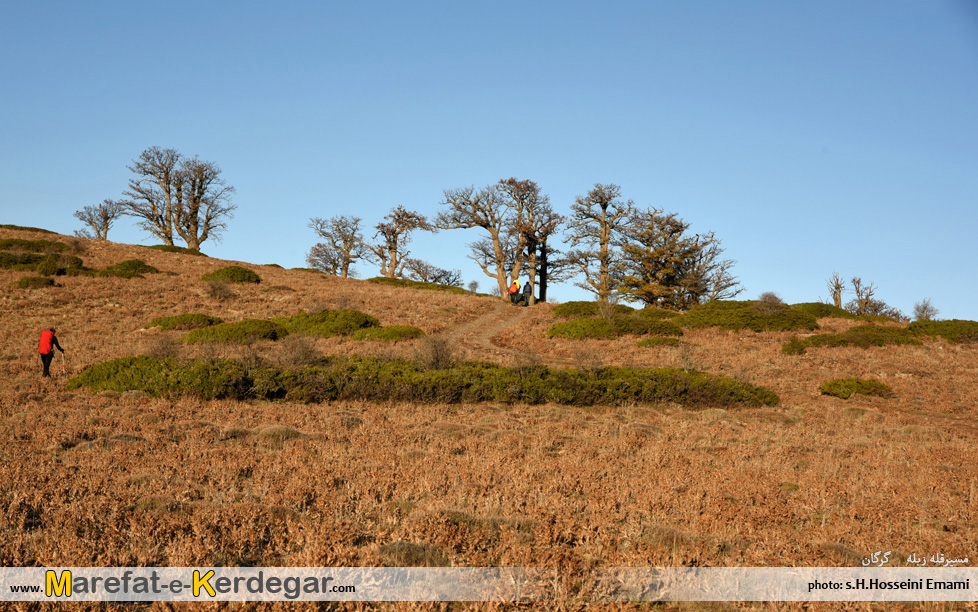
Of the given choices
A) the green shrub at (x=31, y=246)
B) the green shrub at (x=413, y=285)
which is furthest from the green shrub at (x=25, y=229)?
the green shrub at (x=413, y=285)

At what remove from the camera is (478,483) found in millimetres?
6164

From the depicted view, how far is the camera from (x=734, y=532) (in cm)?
500

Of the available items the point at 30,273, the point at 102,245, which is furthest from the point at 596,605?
the point at 102,245

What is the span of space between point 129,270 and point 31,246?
7.68m

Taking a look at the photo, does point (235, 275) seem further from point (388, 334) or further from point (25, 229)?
point (25, 229)

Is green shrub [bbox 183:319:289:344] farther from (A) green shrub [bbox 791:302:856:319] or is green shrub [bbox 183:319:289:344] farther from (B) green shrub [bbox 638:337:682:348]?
(A) green shrub [bbox 791:302:856:319]

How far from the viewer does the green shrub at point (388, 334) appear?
20.7 metres

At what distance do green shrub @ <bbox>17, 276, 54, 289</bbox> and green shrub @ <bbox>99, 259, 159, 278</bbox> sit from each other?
3807 mm

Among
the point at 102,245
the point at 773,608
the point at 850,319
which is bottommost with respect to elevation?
the point at 773,608

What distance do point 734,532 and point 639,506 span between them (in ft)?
2.99

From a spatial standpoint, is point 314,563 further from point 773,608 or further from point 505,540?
point 773,608

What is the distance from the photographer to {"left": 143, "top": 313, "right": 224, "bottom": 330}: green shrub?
71.9 feet

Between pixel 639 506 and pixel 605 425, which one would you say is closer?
pixel 639 506

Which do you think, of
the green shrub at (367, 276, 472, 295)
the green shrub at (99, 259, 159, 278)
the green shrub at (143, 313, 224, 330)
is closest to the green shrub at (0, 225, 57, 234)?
the green shrub at (99, 259, 159, 278)
